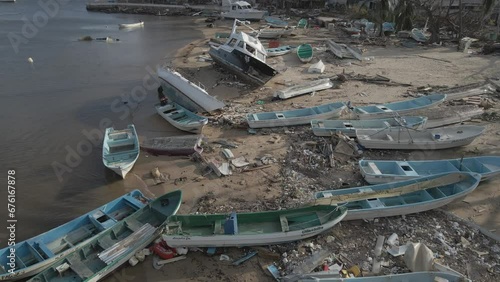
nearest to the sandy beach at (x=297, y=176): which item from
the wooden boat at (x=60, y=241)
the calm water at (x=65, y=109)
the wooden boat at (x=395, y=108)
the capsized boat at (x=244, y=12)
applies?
the wooden boat at (x=60, y=241)

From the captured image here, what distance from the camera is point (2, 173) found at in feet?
41.5

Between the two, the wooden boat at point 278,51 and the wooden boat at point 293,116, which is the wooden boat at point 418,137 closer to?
the wooden boat at point 293,116

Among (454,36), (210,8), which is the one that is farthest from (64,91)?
(210,8)

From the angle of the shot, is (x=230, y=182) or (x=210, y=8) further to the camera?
(x=210, y=8)

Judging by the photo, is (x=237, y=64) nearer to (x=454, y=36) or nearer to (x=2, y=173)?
(x=2, y=173)

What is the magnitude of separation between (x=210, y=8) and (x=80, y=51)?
32020 millimetres

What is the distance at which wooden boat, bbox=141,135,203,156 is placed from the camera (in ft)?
43.1

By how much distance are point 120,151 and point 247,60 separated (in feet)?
30.9

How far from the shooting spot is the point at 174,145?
13477 millimetres

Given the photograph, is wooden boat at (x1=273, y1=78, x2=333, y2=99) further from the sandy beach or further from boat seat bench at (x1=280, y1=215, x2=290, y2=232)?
boat seat bench at (x1=280, y1=215, x2=290, y2=232)

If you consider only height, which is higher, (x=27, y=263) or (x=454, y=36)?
(x=27, y=263)

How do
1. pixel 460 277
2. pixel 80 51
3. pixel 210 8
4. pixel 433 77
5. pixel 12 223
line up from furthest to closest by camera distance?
pixel 210 8 → pixel 80 51 → pixel 433 77 → pixel 12 223 → pixel 460 277

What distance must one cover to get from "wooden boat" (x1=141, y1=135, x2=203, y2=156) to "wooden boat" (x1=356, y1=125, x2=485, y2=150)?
5.90 m

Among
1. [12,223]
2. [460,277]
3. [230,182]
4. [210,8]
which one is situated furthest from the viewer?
[210,8]
